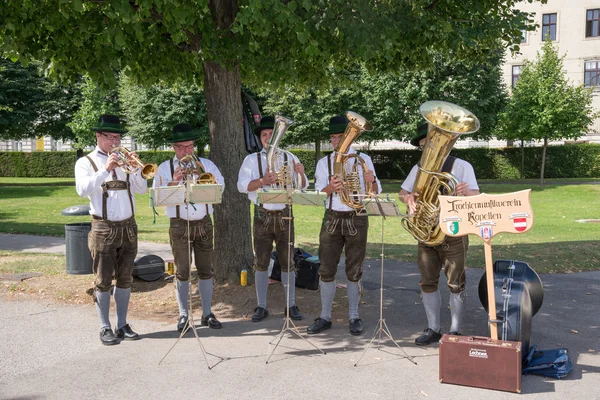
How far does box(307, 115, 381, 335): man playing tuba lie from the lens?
21.5ft

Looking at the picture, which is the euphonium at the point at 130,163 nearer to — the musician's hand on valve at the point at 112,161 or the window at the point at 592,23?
the musician's hand on valve at the point at 112,161

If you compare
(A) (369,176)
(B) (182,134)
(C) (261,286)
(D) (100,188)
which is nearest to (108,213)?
(D) (100,188)

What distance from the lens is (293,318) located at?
7105mm

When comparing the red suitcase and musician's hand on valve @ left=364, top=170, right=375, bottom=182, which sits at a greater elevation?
musician's hand on valve @ left=364, top=170, right=375, bottom=182

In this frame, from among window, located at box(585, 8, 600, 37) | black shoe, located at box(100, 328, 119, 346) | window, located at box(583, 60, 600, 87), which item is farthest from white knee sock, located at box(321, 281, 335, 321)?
window, located at box(585, 8, 600, 37)

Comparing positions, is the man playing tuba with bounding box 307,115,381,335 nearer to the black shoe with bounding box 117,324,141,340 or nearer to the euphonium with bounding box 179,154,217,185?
the euphonium with bounding box 179,154,217,185

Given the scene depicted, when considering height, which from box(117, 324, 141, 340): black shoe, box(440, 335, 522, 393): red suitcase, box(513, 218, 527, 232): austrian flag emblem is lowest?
box(117, 324, 141, 340): black shoe

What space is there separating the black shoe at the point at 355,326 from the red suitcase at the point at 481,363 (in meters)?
1.47

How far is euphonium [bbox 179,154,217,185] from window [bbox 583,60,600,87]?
150 ft

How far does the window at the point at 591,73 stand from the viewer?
45172 mm

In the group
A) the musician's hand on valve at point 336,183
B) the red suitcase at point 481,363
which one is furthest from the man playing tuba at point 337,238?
the red suitcase at point 481,363

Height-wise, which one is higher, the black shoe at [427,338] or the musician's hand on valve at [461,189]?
the musician's hand on valve at [461,189]

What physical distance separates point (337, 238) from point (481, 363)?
2.19m

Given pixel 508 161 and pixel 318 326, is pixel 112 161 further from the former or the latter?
pixel 508 161
